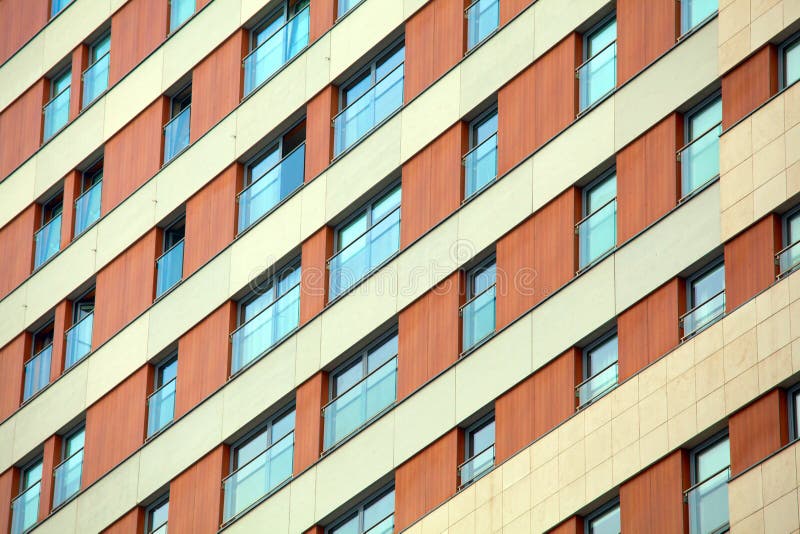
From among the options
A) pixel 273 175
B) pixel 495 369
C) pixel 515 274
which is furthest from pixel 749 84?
pixel 273 175

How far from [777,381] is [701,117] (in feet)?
18.2

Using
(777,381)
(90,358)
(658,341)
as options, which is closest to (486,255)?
(658,341)

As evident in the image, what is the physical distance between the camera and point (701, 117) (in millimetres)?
41219

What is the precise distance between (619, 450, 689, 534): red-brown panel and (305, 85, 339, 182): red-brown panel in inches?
438

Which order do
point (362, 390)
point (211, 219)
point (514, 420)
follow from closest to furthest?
point (514, 420)
point (362, 390)
point (211, 219)

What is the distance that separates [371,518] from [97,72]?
604 inches

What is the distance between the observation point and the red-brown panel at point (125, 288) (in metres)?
50.6

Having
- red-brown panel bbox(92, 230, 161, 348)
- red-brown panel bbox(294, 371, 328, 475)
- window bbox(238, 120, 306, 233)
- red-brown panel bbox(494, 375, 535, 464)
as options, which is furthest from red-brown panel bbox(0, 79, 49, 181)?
red-brown panel bbox(494, 375, 535, 464)

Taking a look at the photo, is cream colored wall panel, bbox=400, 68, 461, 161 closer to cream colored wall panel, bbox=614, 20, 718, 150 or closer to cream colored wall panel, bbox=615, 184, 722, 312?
cream colored wall panel, bbox=614, 20, 718, 150

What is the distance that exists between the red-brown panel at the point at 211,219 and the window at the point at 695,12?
11.5m

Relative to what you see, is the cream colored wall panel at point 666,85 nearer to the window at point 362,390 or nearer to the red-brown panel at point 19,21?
the window at point 362,390

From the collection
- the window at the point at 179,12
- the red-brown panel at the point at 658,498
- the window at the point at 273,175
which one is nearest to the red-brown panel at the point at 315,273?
the window at the point at 273,175

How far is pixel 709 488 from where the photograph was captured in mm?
38656

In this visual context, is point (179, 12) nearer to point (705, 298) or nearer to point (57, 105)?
point (57, 105)
